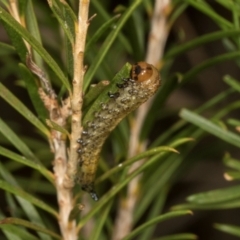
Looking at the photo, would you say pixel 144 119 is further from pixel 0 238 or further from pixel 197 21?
pixel 197 21

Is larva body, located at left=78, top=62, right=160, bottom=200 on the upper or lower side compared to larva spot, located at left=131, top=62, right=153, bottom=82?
lower

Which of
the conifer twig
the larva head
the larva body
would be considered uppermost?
the conifer twig

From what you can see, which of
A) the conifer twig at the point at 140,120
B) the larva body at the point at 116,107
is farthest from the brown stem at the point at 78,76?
the conifer twig at the point at 140,120

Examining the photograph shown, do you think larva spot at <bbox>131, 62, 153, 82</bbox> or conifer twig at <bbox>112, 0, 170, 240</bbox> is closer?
larva spot at <bbox>131, 62, 153, 82</bbox>

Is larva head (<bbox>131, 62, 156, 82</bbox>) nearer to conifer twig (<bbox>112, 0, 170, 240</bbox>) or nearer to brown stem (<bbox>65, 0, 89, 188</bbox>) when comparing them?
brown stem (<bbox>65, 0, 89, 188</bbox>)

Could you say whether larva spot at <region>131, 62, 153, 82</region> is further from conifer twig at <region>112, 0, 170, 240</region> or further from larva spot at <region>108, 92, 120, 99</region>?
conifer twig at <region>112, 0, 170, 240</region>

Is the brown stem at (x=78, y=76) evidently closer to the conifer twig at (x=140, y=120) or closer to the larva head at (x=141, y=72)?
the larva head at (x=141, y=72)

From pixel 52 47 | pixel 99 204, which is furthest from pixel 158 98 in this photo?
pixel 52 47

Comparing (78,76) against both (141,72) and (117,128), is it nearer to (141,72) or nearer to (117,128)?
(141,72)

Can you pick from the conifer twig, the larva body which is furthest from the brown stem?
the conifer twig
